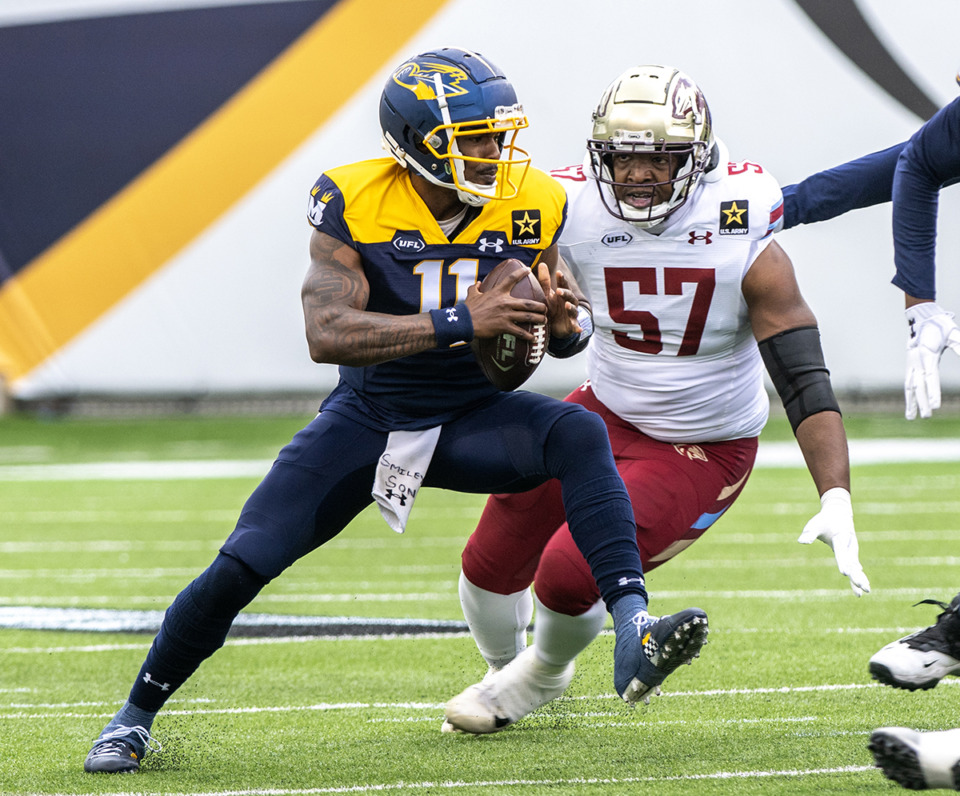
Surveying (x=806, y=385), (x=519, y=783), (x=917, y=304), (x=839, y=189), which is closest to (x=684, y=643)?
(x=519, y=783)

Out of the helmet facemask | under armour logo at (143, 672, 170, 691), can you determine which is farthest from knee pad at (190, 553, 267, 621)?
the helmet facemask

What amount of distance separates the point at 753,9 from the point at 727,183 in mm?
10189

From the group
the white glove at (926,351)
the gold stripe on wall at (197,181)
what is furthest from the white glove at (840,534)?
the gold stripe on wall at (197,181)

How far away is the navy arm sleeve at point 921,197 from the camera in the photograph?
3449 millimetres

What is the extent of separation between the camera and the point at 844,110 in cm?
1296

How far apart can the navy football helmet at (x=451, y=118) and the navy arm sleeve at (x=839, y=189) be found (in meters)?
0.98

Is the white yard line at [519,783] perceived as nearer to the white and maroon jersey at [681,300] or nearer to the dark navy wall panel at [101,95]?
the white and maroon jersey at [681,300]

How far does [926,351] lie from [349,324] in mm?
1469

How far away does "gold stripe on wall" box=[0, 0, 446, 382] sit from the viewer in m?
13.6

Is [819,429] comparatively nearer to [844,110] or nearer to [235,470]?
[235,470]

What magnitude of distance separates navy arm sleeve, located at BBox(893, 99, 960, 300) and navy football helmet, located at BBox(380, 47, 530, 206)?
984 mm

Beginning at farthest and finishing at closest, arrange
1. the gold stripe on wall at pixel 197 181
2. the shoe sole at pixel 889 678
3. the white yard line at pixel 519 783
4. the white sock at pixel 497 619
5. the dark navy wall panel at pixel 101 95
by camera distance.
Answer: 1. the dark navy wall panel at pixel 101 95
2. the gold stripe on wall at pixel 197 181
3. the white sock at pixel 497 619
4. the white yard line at pixel 519 783
5. the shoe sole at pixel 889 678

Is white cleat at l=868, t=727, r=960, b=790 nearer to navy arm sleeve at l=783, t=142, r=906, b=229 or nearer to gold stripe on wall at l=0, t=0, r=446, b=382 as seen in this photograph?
navy arm sleeve at l=783, t=142, r=906, b=229

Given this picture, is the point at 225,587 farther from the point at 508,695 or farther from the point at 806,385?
the point at 806,385
